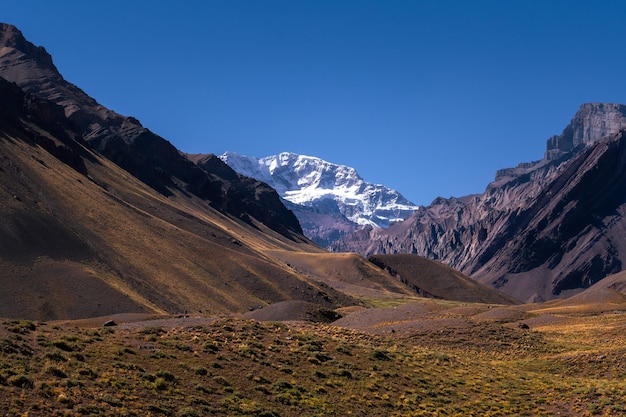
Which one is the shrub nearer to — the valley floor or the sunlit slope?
the valley floor

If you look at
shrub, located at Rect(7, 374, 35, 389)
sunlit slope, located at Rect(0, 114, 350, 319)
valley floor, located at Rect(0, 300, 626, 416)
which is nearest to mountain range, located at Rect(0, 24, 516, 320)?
sunlit slope, located at Rect(0, 114, 350, 319)

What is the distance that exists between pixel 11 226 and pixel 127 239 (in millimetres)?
32099

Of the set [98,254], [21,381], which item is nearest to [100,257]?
[98,254]

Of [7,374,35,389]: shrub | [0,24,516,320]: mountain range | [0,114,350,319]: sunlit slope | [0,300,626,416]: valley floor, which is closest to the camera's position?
[7,374,35,389]: shrub

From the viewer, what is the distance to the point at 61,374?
3003cm

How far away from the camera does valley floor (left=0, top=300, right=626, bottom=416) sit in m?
29.7

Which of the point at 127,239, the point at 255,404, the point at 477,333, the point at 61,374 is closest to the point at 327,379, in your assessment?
the point at 255,404

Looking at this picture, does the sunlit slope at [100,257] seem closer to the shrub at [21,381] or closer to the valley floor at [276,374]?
the valley floor at [276,374]

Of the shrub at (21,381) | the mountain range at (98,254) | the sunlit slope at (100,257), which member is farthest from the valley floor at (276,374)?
the sunlit slope at (100,257)

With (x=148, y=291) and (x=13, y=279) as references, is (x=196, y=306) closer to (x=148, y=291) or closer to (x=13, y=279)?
(x=148, y=291)

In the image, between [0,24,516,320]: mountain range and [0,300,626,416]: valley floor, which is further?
[0,24,516,320]: mountain range

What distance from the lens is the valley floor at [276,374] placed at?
29703 millimetres

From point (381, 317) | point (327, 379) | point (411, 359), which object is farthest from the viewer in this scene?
point (381, 317)

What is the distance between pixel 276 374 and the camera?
1527 inches
